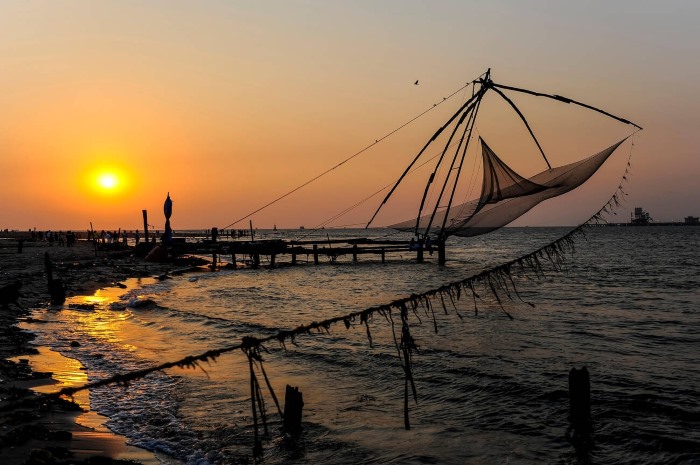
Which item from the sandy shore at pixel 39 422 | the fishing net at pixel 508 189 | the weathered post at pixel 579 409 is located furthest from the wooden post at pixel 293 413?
the fishing net at pixel 508 189

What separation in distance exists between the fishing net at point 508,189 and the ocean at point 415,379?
391 cm

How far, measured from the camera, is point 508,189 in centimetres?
1716

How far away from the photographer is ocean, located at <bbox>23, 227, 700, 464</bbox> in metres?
7.94

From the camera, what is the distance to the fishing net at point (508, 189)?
14695 millimetres

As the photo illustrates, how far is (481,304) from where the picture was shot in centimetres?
2475

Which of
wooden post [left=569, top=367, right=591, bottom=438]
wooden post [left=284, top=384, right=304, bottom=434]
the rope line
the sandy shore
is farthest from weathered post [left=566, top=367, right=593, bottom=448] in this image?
the sandy shore

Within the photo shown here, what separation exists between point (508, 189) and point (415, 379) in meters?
8.12

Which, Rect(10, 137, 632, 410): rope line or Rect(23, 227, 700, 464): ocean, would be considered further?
Rect(23, 227, 700, 464): ocean

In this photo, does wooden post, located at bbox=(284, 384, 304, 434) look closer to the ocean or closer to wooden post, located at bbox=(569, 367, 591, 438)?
the ocean

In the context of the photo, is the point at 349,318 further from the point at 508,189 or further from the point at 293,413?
the point at 508,189

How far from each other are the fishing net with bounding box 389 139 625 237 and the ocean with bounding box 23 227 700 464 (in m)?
3.91

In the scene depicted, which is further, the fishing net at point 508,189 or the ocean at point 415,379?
the fishing net at point 508,189

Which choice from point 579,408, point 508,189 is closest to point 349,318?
point 579,408

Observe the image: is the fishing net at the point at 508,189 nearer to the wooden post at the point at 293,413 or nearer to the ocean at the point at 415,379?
the ocean at the point at 415,379
